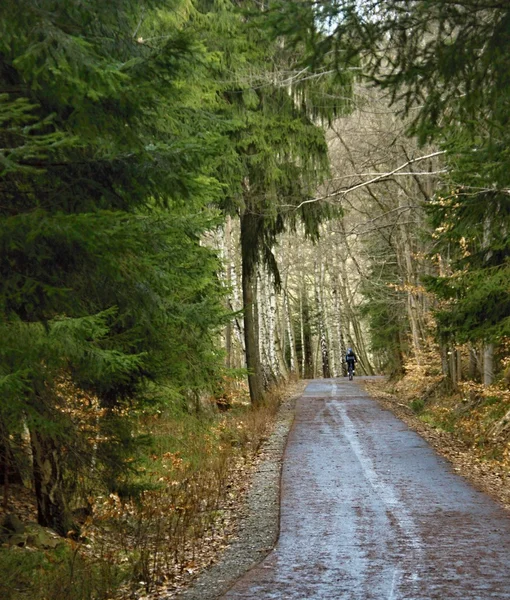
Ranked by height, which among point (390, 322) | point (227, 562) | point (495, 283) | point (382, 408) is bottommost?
point (227, 562)

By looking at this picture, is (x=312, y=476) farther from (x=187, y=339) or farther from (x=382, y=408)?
(x=382, y=408)

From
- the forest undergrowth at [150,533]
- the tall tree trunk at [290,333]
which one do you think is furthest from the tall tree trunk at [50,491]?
the tall tree trunk at [290,333]

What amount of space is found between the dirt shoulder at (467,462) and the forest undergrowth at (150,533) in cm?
403

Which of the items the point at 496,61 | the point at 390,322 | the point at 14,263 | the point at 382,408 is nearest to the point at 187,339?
the point at 14,263

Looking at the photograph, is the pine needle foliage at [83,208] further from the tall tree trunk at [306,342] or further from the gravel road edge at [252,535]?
the tall tree trunk at [306,342]

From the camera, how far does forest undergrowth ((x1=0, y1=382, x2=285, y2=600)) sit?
7.61 m

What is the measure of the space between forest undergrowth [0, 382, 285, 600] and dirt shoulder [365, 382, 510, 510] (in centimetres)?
403

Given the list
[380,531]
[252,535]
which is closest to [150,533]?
[252,535]

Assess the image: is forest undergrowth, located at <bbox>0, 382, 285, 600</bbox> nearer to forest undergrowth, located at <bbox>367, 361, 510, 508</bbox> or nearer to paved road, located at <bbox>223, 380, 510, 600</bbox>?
paved road, located at <bbox>223, 380, 510, 600</bbox>

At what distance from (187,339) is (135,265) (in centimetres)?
437

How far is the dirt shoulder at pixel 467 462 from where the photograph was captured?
13048mm

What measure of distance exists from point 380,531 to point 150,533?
318cm

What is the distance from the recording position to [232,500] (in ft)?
41.9

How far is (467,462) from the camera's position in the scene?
1574 cm
